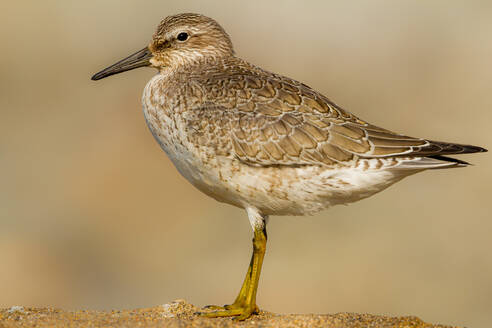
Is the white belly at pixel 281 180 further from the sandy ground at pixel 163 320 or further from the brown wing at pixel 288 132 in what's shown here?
the sandy ground at pixel 163 320

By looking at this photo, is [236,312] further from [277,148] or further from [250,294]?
[277,148]

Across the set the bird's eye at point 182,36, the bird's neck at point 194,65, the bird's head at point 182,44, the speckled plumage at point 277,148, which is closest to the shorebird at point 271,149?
the speckled plumage at point 277,148

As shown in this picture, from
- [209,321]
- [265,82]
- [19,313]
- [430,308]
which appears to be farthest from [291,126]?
[430,308]

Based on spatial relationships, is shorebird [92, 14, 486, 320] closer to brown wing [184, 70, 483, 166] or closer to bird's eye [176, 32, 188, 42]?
brown wing [184, 70, 483, 166]

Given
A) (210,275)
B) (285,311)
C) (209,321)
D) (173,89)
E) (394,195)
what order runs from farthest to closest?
(394,195) → (210,275) → (285,311) → (173,89) → (209,321)

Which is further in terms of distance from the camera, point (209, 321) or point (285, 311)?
point (285, 311)

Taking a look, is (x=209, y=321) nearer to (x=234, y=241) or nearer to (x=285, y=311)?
(x=285, y=311)
